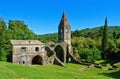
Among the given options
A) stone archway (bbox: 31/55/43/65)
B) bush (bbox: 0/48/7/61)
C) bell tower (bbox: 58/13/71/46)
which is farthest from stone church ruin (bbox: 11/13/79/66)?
bush (bbox: 0/48/7/61)

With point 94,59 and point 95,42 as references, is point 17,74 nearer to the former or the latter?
point 94,59

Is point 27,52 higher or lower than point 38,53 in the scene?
higher

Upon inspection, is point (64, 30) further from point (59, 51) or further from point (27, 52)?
point (27, 52)

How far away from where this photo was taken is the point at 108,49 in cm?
7738

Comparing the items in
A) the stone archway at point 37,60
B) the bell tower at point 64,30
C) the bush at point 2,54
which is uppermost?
the bell tower at point 64,30

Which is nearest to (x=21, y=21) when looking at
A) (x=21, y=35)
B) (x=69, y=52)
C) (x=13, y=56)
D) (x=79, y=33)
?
(x=21, y=35)

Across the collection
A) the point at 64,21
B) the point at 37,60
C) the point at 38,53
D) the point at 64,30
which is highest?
the point at 64,21

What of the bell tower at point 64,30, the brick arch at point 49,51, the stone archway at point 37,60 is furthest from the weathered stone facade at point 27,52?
the bell tower at point 64,30

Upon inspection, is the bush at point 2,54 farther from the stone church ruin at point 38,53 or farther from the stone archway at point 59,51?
the stone archway at point 59,51

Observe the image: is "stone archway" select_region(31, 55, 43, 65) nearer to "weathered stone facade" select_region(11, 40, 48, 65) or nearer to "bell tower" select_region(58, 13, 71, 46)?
"weathered stone facade" select_region(11, 40, 48, 65)

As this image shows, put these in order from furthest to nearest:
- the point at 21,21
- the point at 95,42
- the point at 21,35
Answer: the point at 95,42 < the point at 21,21 < the point at 21,35

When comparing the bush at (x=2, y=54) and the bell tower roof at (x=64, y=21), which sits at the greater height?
the bell tower roof at (x=64, y=21)

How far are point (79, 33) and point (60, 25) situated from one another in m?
49.7

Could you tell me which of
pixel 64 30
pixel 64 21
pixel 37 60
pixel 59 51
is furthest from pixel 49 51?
pixel 64 21
